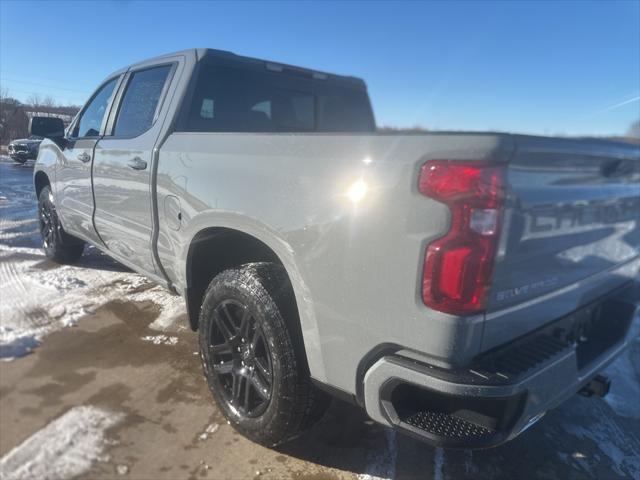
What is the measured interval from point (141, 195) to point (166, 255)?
0.44 m

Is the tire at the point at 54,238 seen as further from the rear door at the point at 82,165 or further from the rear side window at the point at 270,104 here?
the rear side window at the point at 270,104

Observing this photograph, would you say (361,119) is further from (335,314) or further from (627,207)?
(335,314)

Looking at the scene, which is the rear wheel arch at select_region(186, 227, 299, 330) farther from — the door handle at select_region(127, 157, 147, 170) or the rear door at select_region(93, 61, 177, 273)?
the door handle at select_region(127, 157, 147, 170)

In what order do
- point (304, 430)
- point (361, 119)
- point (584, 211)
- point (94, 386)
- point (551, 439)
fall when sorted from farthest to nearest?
point (361, 119) → point (94, 386) → point (551, 439) → point (304, 430) → point (584, 211)

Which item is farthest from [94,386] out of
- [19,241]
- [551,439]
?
[19,241]

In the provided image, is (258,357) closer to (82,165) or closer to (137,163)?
(137,163)

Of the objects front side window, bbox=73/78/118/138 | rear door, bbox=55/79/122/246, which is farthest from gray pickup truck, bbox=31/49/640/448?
front side window, bbox=73/78/118/138

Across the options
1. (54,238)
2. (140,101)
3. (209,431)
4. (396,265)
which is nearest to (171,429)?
(209,431)

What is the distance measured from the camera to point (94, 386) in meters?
2.83

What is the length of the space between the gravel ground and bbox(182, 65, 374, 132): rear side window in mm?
1611

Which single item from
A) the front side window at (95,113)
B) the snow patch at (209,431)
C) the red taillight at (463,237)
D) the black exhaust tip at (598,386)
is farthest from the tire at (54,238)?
the black exhaust tip at (598,386)

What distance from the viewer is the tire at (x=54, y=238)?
4898 mm

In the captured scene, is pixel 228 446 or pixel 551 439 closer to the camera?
pixel 228 446

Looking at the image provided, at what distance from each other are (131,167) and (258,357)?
5.32 ft
